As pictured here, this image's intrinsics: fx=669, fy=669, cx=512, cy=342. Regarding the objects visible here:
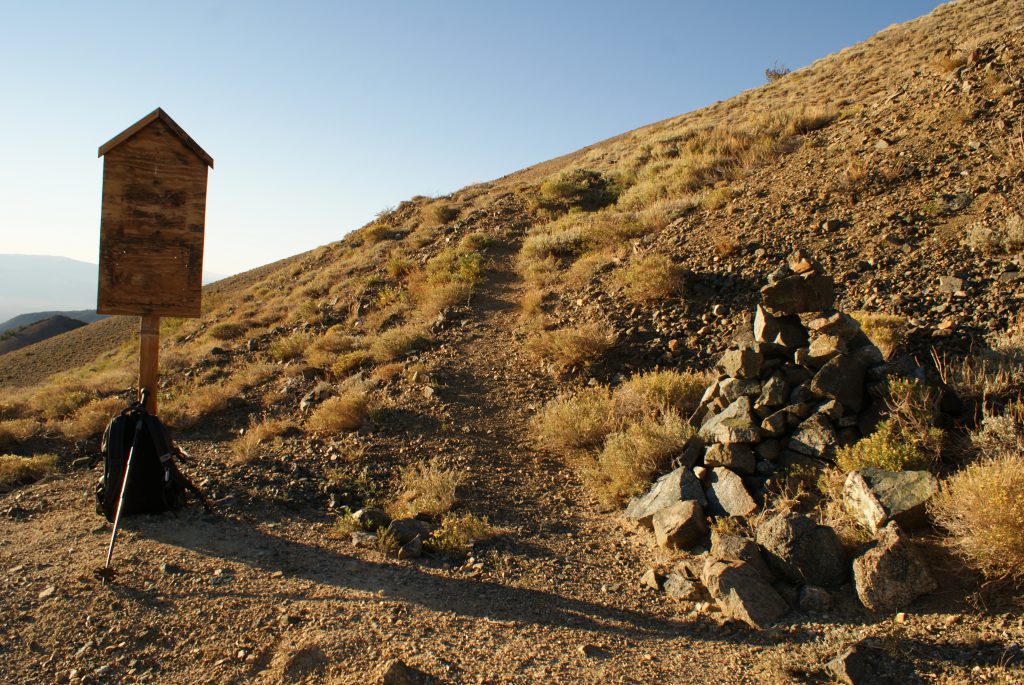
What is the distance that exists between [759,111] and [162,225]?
1970 cm

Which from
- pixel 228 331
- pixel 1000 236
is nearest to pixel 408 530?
pixel 1000 236

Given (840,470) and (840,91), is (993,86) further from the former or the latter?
(840,470)

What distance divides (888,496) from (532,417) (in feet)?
15.1

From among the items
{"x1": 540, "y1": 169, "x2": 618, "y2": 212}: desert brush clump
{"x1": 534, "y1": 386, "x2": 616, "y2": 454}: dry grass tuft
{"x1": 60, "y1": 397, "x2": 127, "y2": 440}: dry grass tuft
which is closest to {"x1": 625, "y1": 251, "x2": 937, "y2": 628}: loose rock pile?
{"x1": 534, "y1": 386, "x2": 616, "y2": 454}: dry grass tuft

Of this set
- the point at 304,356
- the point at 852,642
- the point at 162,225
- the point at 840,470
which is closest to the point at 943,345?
the point at 840,470

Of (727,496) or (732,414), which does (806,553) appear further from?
(732,414)

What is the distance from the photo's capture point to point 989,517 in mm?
4199

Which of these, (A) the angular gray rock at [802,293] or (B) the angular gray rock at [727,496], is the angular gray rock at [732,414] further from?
(A) the angular gray rock at [802,293]

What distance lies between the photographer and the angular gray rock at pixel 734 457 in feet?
19.5

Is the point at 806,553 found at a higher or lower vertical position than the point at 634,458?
lower

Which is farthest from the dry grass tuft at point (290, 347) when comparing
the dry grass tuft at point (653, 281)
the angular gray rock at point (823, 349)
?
the angular gray rock at point (823, 349)

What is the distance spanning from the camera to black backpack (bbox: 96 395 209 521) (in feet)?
19.6

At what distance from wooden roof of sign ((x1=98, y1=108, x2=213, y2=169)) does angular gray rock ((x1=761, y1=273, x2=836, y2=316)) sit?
5.59m

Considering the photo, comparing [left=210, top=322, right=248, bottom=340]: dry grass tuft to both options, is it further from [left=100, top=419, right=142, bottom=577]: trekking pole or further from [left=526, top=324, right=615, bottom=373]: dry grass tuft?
[left=100, top=419, right=142, bottom=577]: trekking pole
